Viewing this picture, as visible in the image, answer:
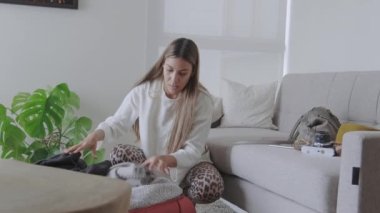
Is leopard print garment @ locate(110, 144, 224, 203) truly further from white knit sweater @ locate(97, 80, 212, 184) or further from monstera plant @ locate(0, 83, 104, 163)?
monstera plant @ locate(0, 83, 104, 163)

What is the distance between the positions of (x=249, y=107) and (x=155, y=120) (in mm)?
1042

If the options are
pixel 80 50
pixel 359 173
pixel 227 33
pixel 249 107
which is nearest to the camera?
pixel 359 173

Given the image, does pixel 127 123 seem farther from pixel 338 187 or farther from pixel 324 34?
pixel 324 34

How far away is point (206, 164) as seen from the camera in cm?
192

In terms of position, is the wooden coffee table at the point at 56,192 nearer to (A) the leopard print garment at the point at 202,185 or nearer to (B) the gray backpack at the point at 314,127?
(A) the leopard print garment at the point at 202,185

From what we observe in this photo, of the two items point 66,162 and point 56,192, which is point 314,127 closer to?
point 66,162

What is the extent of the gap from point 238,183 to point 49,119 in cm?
126

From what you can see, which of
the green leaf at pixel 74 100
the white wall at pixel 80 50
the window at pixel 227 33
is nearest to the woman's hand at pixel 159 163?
the green leaf at pixel 74 100

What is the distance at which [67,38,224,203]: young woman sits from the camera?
181 cm

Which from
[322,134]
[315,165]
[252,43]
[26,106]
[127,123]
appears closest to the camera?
[315,165]

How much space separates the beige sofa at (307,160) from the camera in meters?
1.37

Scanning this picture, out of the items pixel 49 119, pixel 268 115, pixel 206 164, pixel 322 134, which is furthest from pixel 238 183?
pixel 49 119

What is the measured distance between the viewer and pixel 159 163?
155cm

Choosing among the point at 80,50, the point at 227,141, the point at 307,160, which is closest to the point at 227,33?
the point at 80,50
